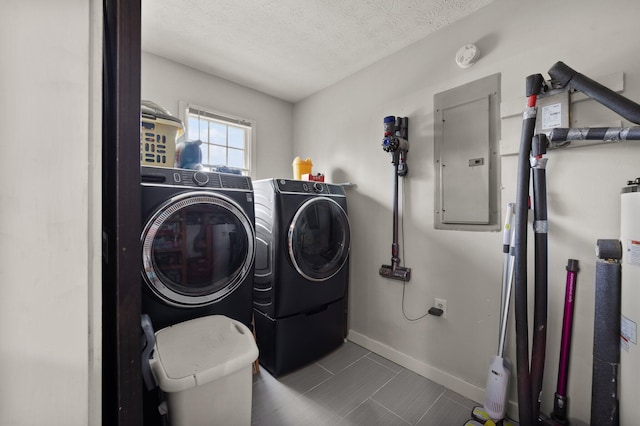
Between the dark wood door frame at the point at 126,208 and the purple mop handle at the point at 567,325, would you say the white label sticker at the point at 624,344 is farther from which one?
the dark wood door frame at the point at 126,208

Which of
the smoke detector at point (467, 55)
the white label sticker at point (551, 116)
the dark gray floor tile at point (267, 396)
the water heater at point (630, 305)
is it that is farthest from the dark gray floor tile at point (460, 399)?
the smoke detector at point (467, 55)

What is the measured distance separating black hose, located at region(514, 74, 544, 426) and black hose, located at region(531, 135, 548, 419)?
0.04 meters

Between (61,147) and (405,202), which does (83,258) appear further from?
(405,202)

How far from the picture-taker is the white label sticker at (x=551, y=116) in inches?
53.9

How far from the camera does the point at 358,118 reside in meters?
2.42

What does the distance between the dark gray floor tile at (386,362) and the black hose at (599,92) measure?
1954 millimetres

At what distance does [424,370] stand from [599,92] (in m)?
1.90

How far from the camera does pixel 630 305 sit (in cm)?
107

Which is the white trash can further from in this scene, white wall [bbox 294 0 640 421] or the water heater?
the water heater

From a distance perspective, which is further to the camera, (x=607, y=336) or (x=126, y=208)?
(x=607, y=336)

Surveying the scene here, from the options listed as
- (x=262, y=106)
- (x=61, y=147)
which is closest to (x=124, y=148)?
(x=61, y=147)

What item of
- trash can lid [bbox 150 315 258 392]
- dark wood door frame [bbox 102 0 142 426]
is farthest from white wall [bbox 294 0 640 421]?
dark wood door frame [bbox 102 0 142 426]

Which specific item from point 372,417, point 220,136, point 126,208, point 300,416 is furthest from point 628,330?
point 220,136

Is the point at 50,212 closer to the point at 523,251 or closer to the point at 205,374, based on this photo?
the point at 205,374
